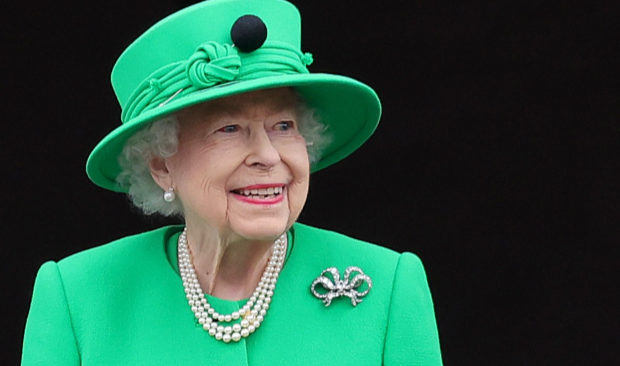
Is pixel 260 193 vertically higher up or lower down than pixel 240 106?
lower down

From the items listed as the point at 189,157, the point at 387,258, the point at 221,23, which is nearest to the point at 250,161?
the point at 189,157

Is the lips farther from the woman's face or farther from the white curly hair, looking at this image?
the white curly hair

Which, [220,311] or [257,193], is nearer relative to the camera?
[257,193]

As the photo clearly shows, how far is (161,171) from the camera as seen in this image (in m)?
2.80

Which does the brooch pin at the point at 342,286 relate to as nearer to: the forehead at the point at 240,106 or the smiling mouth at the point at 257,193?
the smiling mouth at the point at 257,193

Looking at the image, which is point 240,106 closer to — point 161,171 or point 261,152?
point 261,152

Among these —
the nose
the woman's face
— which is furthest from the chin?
the nose

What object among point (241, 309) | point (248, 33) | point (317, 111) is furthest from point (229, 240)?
point (248, 33)

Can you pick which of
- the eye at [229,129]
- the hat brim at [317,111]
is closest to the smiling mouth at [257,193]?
the eye at [229,129]

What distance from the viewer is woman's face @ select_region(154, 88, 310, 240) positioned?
2.62 metres

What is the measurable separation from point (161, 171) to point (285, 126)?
1.07 feet

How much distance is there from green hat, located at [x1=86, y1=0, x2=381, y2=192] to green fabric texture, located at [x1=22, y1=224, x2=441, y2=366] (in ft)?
0.97

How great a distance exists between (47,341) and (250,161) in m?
0.70

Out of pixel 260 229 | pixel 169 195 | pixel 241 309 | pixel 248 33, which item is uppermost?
pixel 248 33
